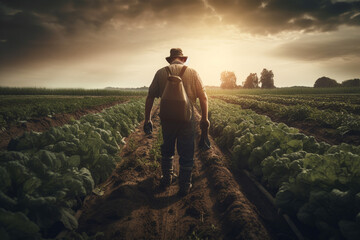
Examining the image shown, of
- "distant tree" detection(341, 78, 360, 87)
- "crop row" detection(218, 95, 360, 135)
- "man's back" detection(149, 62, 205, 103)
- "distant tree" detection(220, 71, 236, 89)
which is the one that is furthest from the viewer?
"distant tree" detection(220, 71, 236, 89)

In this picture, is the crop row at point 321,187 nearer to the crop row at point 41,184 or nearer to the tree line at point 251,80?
the crop row at point 41,184

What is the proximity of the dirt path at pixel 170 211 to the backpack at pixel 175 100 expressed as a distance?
5.28ft

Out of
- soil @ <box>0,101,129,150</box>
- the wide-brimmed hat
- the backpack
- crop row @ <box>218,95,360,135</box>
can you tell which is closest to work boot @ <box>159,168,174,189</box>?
the backpack

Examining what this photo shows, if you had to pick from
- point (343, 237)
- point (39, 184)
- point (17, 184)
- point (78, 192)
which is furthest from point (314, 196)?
point (17, 184)

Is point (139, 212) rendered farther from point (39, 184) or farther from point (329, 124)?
point (329, 124)

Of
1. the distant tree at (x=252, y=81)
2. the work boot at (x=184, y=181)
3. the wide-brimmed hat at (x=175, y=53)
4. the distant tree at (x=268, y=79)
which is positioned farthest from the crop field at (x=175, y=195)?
the distant tree at (x=252, y=81)

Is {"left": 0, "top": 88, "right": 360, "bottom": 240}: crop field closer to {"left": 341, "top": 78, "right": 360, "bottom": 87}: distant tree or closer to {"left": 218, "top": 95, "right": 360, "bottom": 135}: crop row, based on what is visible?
{"left": 218, "top": 95, "right": 360, "bottom": 135}: crop row

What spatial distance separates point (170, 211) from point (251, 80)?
405ft

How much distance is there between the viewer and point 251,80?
11931cm

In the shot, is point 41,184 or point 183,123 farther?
point 183,123

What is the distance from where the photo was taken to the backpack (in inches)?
160

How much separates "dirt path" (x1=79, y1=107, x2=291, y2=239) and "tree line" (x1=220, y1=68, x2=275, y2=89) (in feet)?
387

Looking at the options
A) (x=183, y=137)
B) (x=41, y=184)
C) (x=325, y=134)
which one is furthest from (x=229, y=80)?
(x=41, y=184)

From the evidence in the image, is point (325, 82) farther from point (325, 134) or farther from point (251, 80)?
point (325, 134)
